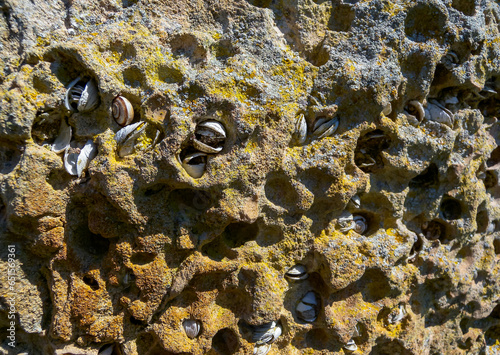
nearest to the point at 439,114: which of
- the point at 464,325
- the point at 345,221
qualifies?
the point at 345,221

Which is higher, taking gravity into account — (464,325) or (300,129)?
(300,129)

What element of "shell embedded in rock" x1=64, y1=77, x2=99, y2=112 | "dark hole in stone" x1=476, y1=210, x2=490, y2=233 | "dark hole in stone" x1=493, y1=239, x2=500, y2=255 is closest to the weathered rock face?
"shell embedded in rock" x1=64, y1=77, x2=99, y2=112

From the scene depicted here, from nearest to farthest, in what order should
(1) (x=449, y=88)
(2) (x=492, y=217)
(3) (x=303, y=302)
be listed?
(3) (x=303, y=302) < (1) (x=449, y=88) < (2) (x=492, y=217)

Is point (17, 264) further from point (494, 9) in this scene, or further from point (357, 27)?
point (494, 9)

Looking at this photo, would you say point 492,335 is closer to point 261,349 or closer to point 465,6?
point 261,349

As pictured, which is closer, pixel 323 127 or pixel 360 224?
pixel 323 127

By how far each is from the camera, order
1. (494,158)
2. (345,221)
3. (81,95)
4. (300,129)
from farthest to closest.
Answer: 1. (494,158)
2. (345,221)
3. (300,129)
4. (81,95)

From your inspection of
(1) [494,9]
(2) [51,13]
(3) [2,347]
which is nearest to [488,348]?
(1) [494,9]
